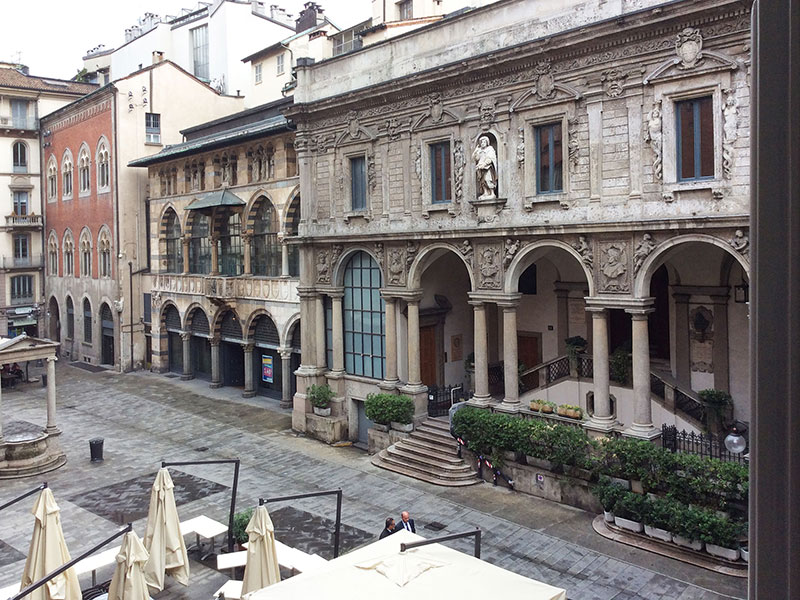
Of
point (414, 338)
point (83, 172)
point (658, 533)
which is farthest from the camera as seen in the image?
point (83, 172)

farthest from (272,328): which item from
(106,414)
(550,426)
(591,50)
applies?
(591,50)

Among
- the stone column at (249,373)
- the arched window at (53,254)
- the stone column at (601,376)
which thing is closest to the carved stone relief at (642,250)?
the stone column at (601,376)

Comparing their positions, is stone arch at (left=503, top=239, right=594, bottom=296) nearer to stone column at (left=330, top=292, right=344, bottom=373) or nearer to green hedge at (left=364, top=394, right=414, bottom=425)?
green hedge at (left=364, top=394, right=414, bottom=425)

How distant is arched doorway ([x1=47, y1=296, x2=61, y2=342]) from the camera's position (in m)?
49.8

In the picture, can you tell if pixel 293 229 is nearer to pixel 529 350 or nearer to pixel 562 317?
pixel 529 350

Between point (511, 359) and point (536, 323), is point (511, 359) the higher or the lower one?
the lower one

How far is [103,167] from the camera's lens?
4188 centimetres

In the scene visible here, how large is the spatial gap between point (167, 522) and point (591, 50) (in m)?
15.1

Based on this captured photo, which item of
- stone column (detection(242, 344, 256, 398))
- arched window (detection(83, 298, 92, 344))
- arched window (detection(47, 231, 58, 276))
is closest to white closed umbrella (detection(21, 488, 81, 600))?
stone column (detection(242, 344, 256, 398))

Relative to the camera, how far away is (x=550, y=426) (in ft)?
60.6

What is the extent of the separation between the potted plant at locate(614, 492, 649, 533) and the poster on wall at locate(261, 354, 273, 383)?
794 inches

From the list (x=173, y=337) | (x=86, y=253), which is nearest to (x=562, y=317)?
(x=173, y=337)

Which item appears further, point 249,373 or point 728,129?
point 249,373

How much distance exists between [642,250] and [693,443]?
4.98 metres
